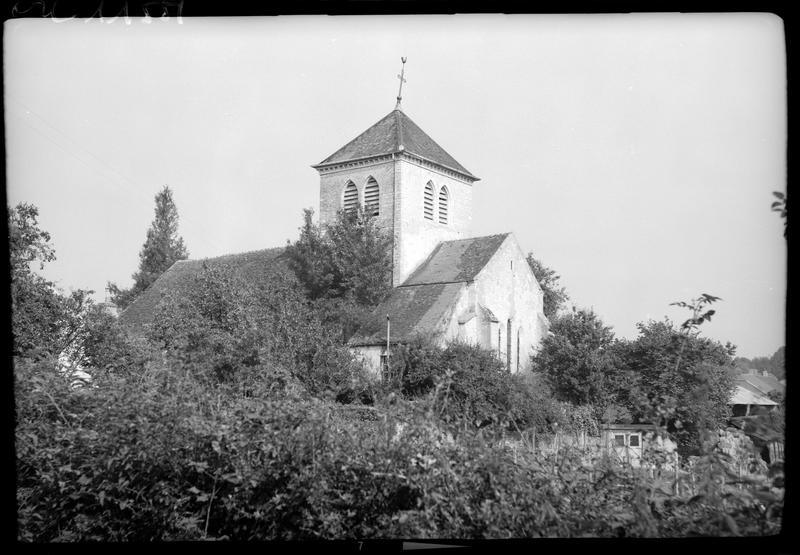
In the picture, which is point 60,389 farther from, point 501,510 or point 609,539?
point 609,539

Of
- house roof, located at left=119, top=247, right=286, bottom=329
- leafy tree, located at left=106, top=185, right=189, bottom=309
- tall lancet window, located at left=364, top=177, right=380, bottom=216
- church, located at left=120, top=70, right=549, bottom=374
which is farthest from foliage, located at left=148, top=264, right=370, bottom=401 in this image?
leafy tree, located at left=106, top=185, right=189, bottom=309

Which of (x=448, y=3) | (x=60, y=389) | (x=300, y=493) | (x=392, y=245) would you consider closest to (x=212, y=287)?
(x=392, y=245)

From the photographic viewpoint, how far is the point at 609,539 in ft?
14.1

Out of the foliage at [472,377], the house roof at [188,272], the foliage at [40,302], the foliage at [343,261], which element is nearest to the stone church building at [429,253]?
the foliage at [343,261]

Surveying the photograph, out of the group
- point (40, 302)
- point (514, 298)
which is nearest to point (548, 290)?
point (514, 298)

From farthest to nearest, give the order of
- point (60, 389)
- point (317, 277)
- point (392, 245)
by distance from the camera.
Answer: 1. point (392, 245)
2. point (317, 277)
3. point (60, 389)

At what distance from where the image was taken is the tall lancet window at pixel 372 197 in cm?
3522

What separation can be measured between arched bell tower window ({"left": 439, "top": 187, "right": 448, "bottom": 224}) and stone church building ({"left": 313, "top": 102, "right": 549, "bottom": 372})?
46 millimetres

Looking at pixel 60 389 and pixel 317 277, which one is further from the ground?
pixel 317 277

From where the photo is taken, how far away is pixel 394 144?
35594mm

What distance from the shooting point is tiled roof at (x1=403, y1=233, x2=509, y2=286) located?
3158cm

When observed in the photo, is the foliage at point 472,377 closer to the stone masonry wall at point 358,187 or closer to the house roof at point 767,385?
the stone masonry wall at point 358,187

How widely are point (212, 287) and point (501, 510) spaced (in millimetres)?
18427

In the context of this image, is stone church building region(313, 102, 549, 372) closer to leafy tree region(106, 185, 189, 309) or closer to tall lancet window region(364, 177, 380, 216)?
tall lancet window region(364, 177, 380, 216)
